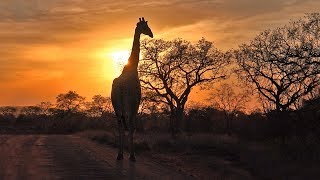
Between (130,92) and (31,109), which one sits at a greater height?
(31,109)

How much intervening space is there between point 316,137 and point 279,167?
6.58 m

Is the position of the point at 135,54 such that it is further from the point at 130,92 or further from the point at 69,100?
the point at 69,100

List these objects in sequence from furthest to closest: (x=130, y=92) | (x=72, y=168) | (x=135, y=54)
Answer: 1. (x=135, y=54)
2. (x=130, y=92)
3. (x=72, y=168)

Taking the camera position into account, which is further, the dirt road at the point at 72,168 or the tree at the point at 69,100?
the tree at the point at 69,100

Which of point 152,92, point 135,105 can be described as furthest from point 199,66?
point 135,105

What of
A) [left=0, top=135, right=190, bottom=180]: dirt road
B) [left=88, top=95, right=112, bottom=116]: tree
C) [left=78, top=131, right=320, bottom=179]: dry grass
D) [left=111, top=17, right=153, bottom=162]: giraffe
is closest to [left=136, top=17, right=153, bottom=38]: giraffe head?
[left=111, top=17, right=153, bottom=162]: giraffe

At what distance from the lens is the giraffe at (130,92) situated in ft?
50.5

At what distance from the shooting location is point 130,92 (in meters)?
15.4

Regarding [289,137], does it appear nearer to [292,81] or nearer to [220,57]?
[292,81]

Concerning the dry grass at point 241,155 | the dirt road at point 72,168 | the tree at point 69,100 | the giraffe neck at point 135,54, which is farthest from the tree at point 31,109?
the giraffe neck at point 135,54

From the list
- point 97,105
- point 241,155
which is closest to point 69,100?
point 97,105

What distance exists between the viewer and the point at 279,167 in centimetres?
2247

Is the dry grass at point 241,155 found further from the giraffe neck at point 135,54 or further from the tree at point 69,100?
the tree at point 69,100

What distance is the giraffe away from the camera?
1541 centimetres
